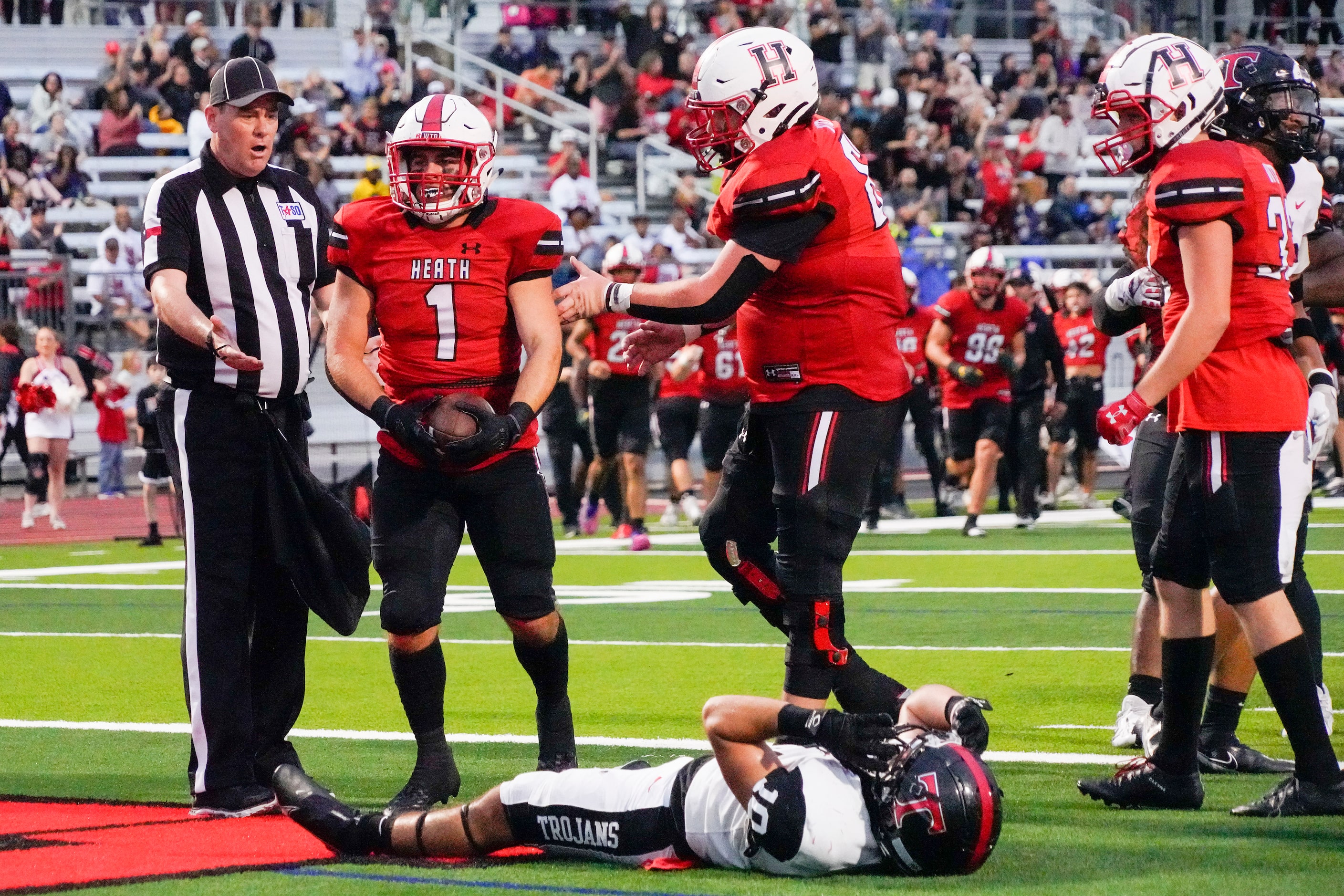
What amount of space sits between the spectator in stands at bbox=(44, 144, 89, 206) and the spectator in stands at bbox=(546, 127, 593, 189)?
4.82 m

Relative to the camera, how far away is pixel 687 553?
1347cm

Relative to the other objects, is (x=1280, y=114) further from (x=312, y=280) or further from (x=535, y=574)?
(x=312, y=280)

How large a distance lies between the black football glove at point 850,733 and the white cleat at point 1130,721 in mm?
2009

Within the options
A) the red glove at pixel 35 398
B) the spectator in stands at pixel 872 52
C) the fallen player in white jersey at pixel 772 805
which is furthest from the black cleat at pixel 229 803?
the spectator in stands at pixel 872 52

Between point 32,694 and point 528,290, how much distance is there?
11.5 ft

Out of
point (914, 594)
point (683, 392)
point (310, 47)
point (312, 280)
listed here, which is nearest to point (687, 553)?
point (683, 392)

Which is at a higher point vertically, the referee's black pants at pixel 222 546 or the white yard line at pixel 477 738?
the referee's black pants at pixel 222 546

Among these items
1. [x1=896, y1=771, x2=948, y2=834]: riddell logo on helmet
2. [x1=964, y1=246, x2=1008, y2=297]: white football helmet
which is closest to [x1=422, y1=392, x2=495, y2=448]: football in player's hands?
[x1=896, y1=771, x2=948, y2=834]: riddell logo on helmet

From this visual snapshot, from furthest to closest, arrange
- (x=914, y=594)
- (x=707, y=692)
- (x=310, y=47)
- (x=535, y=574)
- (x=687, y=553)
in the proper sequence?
(x=310, y=47), (x=687, y=553), (x=914, y=594), (x=707, y=692), (x=535, y=574)

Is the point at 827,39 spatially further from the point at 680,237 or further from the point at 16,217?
the point at 16,217

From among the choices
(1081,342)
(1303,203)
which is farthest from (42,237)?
(1303,203)

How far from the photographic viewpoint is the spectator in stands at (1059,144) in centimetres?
2450

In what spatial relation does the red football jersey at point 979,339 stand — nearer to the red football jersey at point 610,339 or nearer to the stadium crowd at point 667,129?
the stadium crowd at point 667,129

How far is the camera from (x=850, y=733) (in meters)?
4.16
